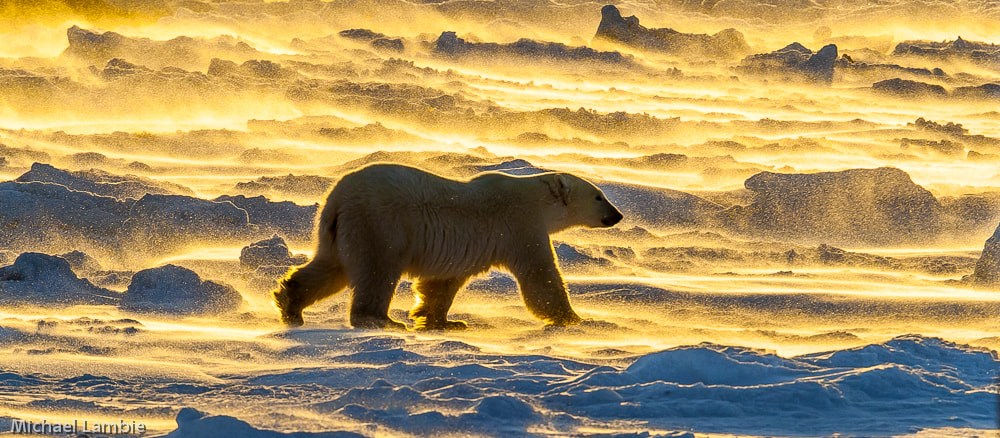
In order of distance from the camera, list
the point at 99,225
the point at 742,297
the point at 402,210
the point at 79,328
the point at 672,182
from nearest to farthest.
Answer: the point at 79,328, the point at 402,210, the point at 742,297, the point at 99,225, the point at 672,182

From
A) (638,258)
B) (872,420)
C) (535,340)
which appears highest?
(638,258)

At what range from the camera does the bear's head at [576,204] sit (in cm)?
761

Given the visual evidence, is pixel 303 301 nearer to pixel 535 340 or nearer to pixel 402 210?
pixel 402 210

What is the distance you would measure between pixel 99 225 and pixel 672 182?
6992mm

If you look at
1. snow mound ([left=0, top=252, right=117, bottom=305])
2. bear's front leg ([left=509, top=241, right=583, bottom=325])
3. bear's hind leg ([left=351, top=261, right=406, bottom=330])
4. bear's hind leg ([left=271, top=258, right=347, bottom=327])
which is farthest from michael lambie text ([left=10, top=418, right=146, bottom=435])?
bear's front leg ([left=509, top=241, right=583, bottom=325])

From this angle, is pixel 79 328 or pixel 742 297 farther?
pixel 742 297

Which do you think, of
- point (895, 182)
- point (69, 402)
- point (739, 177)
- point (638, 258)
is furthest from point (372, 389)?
point (739, 177)

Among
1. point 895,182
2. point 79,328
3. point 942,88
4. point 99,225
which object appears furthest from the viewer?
point 942,88

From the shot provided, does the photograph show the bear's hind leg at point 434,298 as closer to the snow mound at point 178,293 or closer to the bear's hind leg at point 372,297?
the bear's hind leg at point 372,297

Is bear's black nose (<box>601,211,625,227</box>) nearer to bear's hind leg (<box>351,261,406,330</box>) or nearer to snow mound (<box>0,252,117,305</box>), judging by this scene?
bear's hind leg (<box>351,261,406,330</box>)

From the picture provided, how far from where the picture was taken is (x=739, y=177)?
14.5m

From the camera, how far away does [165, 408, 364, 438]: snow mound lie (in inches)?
143

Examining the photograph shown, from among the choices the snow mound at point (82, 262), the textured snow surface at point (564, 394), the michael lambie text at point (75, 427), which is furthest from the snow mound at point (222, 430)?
the snow mound at point (82, 262)

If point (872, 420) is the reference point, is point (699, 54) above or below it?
above
